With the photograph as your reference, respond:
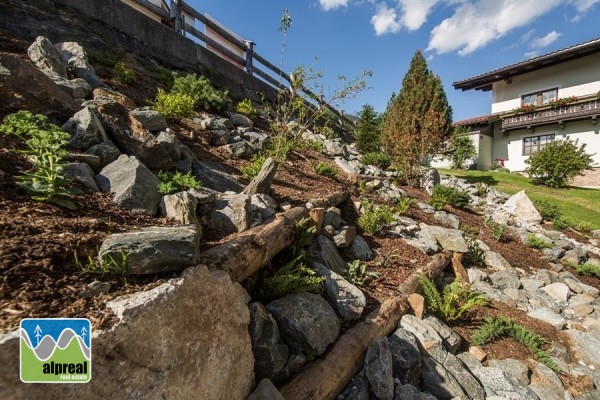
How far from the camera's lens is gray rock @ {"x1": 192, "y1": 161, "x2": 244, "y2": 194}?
509 cm

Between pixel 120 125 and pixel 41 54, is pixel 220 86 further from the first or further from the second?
pixel 120 125

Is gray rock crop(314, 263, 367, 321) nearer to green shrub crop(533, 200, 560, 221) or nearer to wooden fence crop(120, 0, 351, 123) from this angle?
wooden fence crop(120, 0, 351, 123)

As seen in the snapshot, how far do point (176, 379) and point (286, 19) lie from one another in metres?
8.56

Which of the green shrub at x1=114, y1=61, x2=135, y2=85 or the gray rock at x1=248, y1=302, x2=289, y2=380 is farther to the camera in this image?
the green shrub at x1=114, y1=61, x2=135, y2=85

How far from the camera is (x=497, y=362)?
4.10 metres

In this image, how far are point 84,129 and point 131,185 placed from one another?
122cm

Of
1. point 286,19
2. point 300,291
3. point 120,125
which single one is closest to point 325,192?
point 300,291

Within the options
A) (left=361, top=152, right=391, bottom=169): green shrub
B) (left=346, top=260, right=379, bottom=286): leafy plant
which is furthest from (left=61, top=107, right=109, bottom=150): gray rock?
(left=361, top=152, right=391, bottom=169): green shrub

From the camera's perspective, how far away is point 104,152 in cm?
394

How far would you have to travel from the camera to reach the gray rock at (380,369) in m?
3.03

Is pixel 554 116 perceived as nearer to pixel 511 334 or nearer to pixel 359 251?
pixel 511 334

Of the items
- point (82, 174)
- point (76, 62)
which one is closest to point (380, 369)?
point (82, 174)

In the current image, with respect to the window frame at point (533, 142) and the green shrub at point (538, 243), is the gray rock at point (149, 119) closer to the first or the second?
the green shrub at point (538, 243)

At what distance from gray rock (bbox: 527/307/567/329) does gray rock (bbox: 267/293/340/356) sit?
4.35 meters
